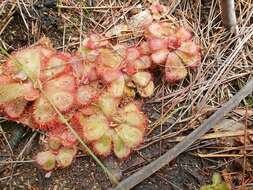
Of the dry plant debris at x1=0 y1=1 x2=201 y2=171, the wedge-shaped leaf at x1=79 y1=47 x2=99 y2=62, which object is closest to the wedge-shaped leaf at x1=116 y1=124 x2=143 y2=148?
the dry plant debris at x1=0 y1=1 x2=201 y2=171

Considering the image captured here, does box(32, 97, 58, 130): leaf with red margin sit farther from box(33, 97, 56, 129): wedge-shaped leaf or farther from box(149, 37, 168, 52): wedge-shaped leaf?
box(149, 37, 168, 52): wedge-shaped leaf

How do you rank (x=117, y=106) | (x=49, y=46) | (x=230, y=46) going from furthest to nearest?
(x=230, y=46)
(x=49, y=46)
(x=117, y=106)

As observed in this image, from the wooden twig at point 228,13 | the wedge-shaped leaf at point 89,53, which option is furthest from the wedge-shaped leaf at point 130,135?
the wooden twig at point 228,13

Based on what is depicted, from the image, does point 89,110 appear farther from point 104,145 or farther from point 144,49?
point 144,49

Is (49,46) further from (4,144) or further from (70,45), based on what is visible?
(4,144)

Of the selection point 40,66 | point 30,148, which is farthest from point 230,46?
point 30,148
